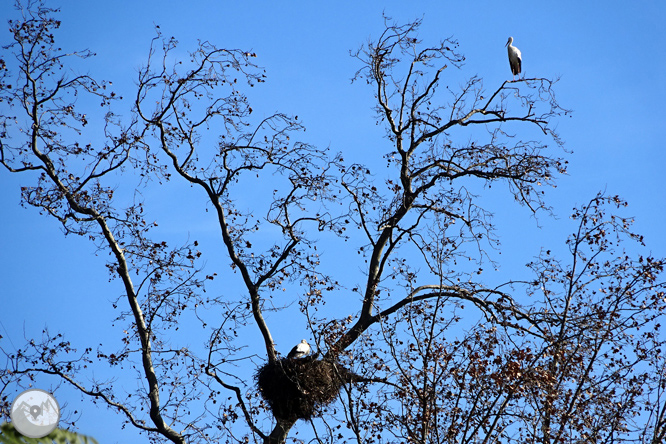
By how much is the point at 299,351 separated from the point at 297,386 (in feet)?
2.61

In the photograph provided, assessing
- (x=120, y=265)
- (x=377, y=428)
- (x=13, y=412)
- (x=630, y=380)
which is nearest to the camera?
(x=13, y=412)

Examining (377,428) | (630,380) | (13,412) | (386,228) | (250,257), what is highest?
(386,228)

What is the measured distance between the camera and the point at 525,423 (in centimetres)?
880

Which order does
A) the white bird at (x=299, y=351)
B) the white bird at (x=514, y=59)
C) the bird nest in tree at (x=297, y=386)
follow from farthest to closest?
the white bird at (x=514, y=59), the white bird at (x=299, y=351), the bird nest in tree at (x=297, y=386)

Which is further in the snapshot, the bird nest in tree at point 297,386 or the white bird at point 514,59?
the white bird at point 514,59

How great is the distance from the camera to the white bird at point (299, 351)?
11638 mm

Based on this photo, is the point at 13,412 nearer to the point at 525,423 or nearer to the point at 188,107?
the point at 525,423

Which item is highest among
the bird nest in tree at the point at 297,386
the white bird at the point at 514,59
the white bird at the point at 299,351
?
the white bird at the point at 514,59

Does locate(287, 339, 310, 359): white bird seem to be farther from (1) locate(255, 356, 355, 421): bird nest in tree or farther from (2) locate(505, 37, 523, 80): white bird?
(2) locate(505, 37, 523, 80): white bird

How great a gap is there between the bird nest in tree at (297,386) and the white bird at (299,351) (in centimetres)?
22

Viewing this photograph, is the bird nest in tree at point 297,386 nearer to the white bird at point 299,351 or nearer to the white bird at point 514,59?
the white bird at point 299,351

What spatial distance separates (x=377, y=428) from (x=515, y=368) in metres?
2.18

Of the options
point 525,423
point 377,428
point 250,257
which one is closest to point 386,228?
point 250,257

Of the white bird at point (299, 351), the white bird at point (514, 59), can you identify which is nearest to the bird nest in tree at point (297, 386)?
the white bird at point (299, 351)
